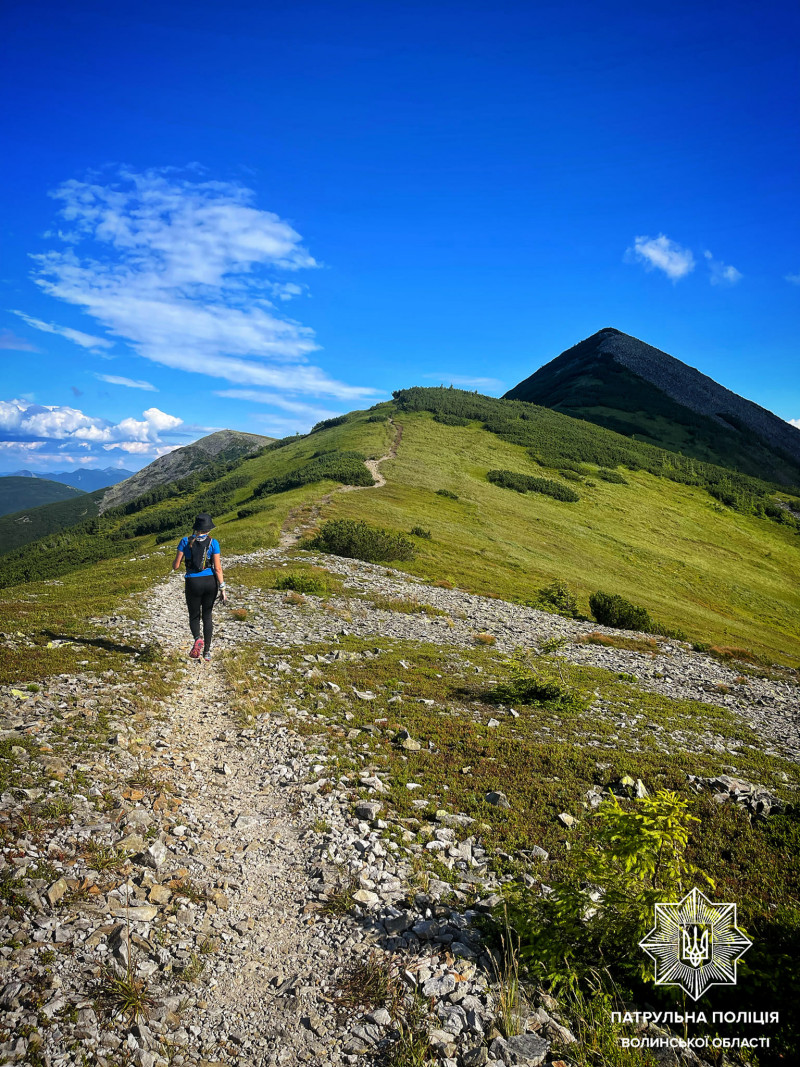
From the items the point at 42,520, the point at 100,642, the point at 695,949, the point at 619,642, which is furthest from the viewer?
the point at 42,520

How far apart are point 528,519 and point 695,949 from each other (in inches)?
2219

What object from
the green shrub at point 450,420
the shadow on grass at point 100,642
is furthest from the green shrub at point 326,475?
the shadow on grass at point 100,642

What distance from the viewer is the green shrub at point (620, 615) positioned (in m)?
32.6

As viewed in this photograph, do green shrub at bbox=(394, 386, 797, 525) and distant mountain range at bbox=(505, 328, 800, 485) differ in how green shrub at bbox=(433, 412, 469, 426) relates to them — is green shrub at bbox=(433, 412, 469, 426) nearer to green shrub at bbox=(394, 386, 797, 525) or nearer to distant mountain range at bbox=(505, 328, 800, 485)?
green shrub at bbox=(394, 386, 797, 525)

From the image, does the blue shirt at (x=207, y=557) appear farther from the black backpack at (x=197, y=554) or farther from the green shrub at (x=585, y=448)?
the green shrub at (x=585, y=448)

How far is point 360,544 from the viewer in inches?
1460

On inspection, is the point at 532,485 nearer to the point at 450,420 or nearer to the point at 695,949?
the point at 450,420

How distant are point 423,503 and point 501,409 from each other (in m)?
61.1

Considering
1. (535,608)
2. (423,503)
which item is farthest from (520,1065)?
(423,503)

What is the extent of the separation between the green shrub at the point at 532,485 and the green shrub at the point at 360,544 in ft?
113

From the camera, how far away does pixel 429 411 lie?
106 m

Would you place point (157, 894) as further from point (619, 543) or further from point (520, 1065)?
point (619, 543)

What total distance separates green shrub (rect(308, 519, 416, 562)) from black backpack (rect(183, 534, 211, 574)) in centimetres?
2265

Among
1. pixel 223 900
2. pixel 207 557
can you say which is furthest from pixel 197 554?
pixel 223 900
